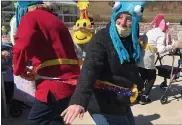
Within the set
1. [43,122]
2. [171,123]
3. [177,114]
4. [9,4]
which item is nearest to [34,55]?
[43,122]

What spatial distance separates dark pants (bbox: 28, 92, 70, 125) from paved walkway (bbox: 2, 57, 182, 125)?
171cm

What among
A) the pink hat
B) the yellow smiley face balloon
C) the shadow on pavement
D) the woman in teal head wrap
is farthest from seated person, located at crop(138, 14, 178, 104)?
the woman in teal head wrap

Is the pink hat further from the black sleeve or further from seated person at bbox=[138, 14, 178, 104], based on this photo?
the black sleeve

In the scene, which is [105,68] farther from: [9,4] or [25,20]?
[9,4]

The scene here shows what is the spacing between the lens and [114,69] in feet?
8.41

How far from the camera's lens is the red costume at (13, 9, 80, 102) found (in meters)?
2.79

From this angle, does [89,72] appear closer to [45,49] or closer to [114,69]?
[114,69]

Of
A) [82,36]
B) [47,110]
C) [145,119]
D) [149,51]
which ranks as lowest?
[145,119]

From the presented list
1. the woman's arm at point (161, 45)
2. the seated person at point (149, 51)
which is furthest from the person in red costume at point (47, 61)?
the woman's arm at point (161, 45)

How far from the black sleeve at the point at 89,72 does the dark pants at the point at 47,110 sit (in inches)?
25.6

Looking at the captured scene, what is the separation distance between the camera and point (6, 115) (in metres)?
4.97

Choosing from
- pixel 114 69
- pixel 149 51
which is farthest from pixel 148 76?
pixel 114 69

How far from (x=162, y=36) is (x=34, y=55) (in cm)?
306

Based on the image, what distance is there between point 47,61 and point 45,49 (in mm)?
100
